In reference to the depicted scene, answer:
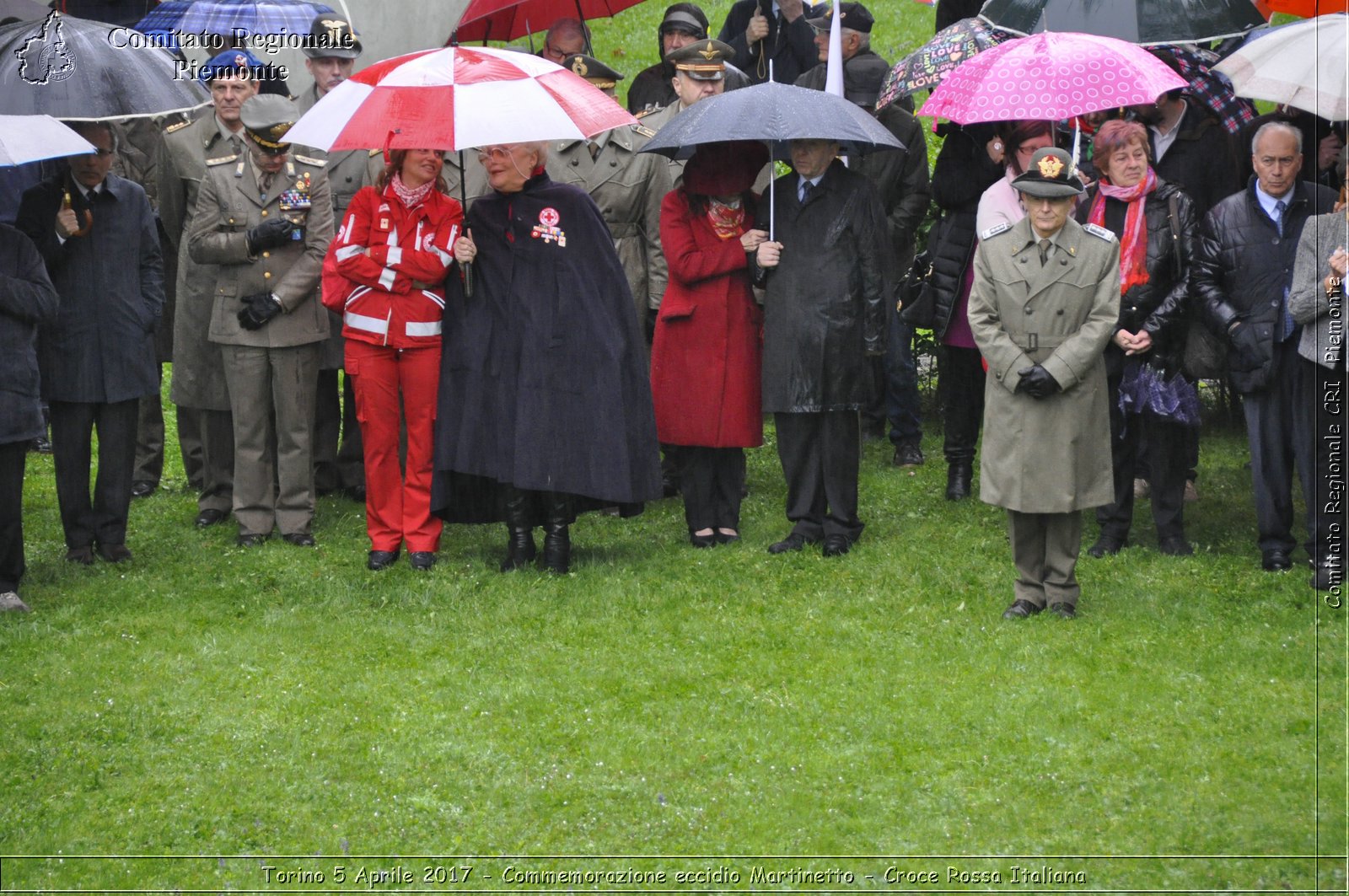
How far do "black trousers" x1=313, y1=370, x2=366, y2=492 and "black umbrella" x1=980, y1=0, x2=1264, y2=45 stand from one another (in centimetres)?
462

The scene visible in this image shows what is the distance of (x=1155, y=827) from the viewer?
545cm

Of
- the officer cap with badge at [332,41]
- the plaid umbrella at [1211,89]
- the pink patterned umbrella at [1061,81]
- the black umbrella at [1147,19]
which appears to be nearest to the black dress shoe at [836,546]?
the pink patterned umbrella at [1061,81]

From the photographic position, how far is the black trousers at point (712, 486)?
29.9ft

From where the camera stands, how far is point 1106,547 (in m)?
8.70

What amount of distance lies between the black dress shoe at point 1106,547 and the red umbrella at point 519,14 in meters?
4.86

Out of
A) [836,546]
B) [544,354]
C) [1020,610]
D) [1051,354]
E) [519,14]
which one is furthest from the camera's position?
[519,14]

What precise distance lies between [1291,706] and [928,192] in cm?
498

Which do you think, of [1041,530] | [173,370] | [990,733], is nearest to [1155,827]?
[990,733]

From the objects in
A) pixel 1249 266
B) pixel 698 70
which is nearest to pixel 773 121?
pixel 698 70

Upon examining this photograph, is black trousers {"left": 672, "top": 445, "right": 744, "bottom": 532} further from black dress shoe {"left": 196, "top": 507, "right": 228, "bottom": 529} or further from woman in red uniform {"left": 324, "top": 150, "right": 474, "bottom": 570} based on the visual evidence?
black dress shoe {"left": 196, "top": 507, "right": 228, "bottom": 529}

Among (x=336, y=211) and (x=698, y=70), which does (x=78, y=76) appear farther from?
(x=698, y=70)

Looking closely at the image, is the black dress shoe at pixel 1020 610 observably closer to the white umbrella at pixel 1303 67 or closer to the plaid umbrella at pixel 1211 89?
the white umbrella at pixel 1303 67

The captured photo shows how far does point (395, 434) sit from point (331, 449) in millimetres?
1834

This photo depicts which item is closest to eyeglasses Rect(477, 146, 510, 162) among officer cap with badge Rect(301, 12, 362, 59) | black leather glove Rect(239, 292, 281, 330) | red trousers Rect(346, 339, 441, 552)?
red trousers Rect(346, 339, 441, 552)
